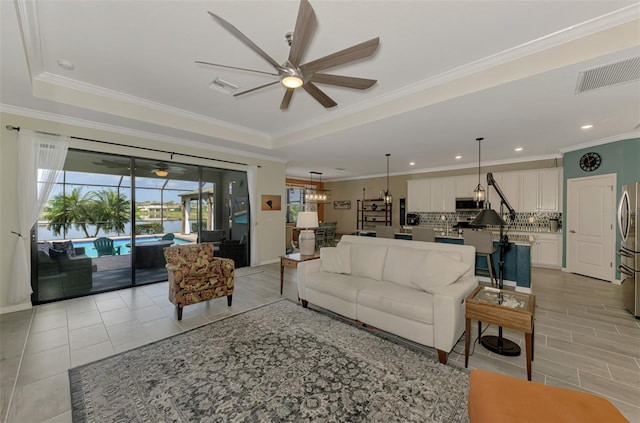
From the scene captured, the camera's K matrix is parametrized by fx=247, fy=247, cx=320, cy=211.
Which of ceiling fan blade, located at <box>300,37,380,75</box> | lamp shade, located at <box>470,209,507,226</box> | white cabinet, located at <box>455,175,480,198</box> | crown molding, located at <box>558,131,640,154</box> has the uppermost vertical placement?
crown molding, located at <box>558,131,640,154</box>

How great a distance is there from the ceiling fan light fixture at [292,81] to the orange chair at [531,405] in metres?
2.54

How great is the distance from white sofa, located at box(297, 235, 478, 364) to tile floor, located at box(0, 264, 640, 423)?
1.48 feet

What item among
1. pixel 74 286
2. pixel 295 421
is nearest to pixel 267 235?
pixel 74 286

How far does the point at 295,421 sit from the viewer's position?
1.63 metres

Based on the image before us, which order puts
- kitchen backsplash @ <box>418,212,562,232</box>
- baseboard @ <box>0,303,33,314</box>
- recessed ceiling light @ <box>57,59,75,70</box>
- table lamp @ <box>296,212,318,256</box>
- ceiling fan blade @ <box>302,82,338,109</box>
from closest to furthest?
ceiling fan blade @ <box>302,82,338,109</box>
recessed ceiling light @ <box>57,59,75,70</box>
baseboard @ <box>0,303,33,314</box>
table lamp @ <box>296,212,318,256</box>
kitchen backsplash @ <box>418,212,562,232</box>

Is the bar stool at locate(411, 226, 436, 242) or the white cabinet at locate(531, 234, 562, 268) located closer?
the bar stool at locate(411, 226, 436, 242)

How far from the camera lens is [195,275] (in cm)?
334

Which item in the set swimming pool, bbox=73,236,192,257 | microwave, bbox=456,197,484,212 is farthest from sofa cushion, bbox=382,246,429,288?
microwave, bbox=456,197,484,212

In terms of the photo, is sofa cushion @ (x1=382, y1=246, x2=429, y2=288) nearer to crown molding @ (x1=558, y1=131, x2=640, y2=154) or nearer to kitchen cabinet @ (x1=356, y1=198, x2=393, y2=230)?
crown molding @ (x1=558, y1=131, x2=640, y2=154)

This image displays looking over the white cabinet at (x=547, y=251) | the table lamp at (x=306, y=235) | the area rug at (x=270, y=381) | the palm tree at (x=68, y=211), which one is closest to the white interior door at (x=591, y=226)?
the white cabinet at (x=547, y=251)

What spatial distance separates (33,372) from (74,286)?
2364 millimetres

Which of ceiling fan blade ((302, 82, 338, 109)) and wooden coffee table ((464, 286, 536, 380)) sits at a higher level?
ceiling fan blade ((302, 82, 338, 109))

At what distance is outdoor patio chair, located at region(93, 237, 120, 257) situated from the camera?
Result: 14.2ft

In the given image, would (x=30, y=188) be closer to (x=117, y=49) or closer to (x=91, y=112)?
(x=91, y=112)
